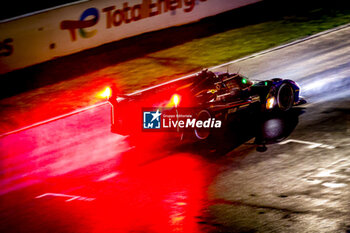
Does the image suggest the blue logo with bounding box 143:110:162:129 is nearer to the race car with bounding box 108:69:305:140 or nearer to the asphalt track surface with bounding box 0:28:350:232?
the race car with bounding box 108:69:305:140

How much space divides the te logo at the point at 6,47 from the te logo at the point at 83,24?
2.01 m

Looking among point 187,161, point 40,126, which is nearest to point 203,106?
point 187,161

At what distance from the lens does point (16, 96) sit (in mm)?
16375

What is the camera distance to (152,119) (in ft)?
34.2

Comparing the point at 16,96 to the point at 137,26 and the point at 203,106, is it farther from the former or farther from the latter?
the point at 203,106

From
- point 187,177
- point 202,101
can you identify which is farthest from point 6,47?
point 187,177

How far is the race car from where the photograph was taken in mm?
10508

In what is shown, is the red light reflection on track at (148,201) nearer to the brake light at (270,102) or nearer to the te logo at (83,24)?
the brake light at (270,102)

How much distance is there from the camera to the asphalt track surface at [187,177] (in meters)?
8.10

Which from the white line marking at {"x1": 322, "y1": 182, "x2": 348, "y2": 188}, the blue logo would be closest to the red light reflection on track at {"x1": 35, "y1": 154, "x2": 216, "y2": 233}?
the blue logo

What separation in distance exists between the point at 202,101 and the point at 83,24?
9565mm

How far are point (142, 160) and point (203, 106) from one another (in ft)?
5.97

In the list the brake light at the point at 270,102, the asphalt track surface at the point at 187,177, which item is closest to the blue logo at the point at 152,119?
the asphalt track surface at the point at 187,177

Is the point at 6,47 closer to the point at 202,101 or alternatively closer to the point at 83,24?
the point at 83,24
